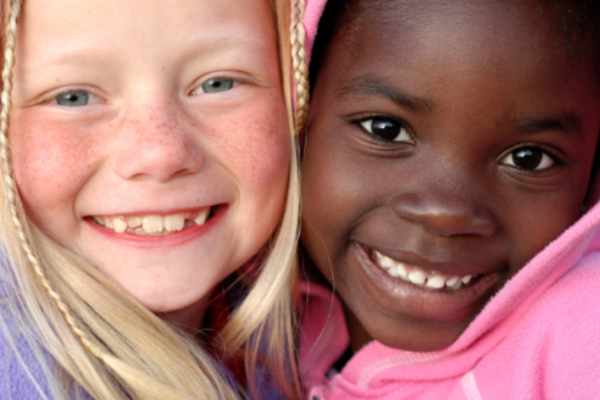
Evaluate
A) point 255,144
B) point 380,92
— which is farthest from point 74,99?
point 380,92

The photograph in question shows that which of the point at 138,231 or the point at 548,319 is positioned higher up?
the point at 138,231

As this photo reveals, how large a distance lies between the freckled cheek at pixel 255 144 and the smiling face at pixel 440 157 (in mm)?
94

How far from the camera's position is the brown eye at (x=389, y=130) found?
142cm

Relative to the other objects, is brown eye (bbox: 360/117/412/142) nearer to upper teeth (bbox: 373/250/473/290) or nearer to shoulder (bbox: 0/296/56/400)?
upper teeth (bbox: 373/250/473/290)

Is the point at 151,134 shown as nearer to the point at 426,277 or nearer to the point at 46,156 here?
the point at 46,156

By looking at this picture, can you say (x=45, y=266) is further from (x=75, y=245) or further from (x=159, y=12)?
(x=159, y=12)

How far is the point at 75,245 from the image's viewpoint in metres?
1.39

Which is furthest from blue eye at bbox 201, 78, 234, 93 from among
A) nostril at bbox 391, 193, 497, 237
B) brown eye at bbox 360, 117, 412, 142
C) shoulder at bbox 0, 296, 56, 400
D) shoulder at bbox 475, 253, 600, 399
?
shoulder at bbox 475, 253, 600, 399

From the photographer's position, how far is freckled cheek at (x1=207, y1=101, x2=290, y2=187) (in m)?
1.41

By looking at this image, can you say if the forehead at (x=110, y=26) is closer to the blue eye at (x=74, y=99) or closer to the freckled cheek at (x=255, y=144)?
the blue eye at (x=74, y=99)

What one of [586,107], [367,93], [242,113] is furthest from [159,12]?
[586,107]

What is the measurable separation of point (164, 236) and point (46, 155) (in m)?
0.31

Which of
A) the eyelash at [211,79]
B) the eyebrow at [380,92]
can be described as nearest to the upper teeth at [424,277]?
the eyebrow at [380,92]

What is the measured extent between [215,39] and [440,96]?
48cm
